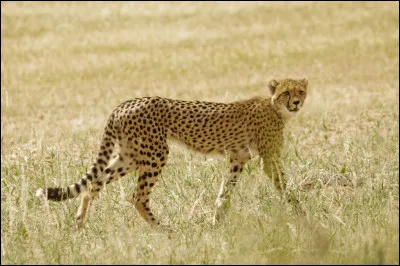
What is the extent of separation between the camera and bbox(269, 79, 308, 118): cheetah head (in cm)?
612

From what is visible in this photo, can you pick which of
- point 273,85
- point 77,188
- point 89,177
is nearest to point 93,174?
point 89,177

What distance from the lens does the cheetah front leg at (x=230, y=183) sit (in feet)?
18.2

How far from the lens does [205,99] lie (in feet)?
42.5

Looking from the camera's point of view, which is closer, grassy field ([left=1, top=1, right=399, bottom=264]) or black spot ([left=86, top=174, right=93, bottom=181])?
grassy field ([left=1, top=1, right=399, bottom=264])

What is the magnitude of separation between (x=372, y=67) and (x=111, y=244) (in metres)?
11.1

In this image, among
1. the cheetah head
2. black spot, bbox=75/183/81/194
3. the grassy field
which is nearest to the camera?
the grassy field

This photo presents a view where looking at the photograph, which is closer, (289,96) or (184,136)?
(184,136)

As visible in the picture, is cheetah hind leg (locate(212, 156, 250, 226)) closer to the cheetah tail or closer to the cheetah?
the cheetah

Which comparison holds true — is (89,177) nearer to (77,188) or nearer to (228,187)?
(77,188)

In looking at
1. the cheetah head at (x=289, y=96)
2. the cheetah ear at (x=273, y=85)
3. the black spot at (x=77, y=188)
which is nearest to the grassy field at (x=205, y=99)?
the black spot at (x=77, y=188)

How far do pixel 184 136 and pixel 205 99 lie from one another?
276 inches

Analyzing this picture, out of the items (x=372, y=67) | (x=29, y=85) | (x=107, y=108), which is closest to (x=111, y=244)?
(x=107, y=108)

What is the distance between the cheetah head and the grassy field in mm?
414

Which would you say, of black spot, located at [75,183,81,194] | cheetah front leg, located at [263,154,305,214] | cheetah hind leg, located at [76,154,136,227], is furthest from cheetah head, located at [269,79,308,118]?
black spot, located at [75,183,81,194]
